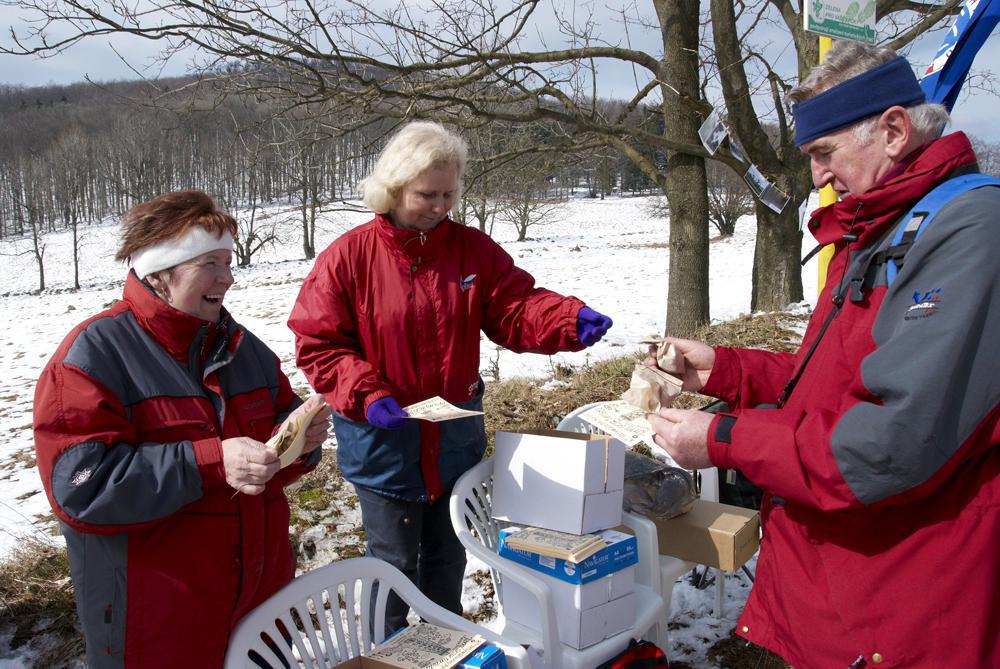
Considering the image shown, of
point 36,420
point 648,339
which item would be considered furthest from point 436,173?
point 36,420

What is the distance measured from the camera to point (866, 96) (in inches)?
60.7

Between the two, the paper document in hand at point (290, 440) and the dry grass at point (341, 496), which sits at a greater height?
the paper document in hand at point (290, 440)

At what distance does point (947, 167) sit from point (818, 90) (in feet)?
1.25

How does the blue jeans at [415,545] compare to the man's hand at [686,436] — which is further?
the blue jeans at [415,545]

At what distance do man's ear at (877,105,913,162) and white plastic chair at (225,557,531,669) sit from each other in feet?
5.15

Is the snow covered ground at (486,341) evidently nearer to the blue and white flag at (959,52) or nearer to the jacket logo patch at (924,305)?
the jacket logo patch at (924,305)

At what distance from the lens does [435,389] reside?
249 centimetres

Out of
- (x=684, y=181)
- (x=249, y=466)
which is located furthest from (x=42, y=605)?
(x=684, y=181)

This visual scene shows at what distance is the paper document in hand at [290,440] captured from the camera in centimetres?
181

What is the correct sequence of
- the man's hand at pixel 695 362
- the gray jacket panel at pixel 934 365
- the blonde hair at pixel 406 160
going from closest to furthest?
1. the gray jacket panel at pixel 934 365
2. the man's hand at pixel 695 362
3. the blonde hair at pixel 406 160

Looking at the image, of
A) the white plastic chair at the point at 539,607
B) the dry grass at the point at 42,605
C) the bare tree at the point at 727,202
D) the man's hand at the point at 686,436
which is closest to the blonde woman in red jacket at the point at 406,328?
the white plastic chair at the point at 539,607

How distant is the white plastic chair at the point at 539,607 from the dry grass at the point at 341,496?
77 centimetres

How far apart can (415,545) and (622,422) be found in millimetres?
937

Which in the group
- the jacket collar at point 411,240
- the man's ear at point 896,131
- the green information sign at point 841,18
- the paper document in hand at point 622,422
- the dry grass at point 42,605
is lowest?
the dry grass at point 42,605
